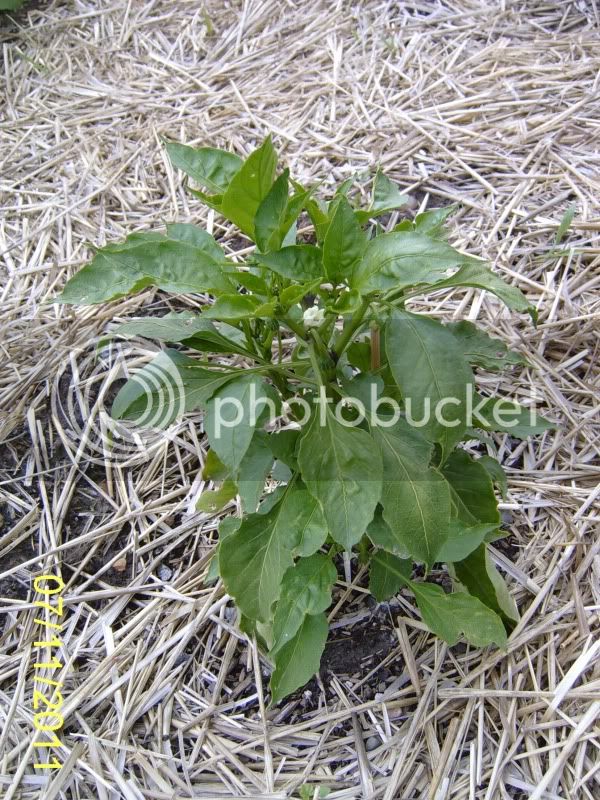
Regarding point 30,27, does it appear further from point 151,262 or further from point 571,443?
point 571,443

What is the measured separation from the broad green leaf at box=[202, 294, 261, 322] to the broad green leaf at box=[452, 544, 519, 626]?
0.59 m

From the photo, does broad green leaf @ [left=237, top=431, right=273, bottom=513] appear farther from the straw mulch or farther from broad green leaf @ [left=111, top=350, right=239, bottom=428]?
the straw mulch

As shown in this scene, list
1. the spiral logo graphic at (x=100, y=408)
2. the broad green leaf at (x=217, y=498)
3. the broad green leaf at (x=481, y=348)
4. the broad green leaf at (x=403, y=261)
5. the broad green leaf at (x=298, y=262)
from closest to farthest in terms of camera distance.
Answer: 1. the broad green leaf at (x=403, y=261)
2. the broad green leaf at (x=298, y=262)
3. the broad green leaf at (x=481, y=348)
4. the broad green leaf at (x=217, y=498)
5. the spiral logo graphic at (x=100, y=408)

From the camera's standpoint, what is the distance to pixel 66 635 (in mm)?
1399

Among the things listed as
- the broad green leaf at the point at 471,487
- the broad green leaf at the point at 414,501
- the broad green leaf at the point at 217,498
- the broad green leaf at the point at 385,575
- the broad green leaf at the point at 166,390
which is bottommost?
the broad green leaf at the point at 385,575

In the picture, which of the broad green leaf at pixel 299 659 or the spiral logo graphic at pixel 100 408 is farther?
the spiral logo graphic at pixel 100 408

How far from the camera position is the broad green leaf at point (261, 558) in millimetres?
1090

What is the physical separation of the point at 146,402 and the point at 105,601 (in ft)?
2.04

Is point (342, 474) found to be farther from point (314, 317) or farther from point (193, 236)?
point (193, 236)

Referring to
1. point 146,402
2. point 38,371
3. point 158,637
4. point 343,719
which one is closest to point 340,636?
point 343,719

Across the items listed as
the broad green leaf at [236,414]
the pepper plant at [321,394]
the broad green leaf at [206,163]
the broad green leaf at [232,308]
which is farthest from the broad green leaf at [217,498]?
the broad green leaf at [206,163]

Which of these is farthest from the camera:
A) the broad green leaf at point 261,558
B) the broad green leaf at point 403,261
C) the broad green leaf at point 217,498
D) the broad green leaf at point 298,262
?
the broad green leaf at point 217,498

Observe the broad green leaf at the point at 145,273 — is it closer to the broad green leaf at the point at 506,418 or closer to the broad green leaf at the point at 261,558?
the broad green leaf at the point at 261,558

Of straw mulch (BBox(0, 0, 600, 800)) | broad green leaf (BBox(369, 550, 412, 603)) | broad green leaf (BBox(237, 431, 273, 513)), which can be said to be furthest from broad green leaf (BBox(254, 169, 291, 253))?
straw mulch (BBox(0, 0, 600, 800))
